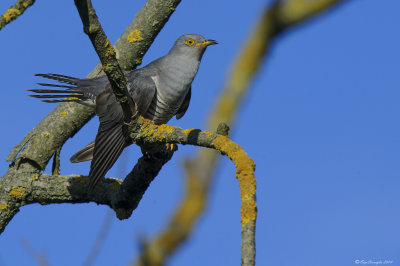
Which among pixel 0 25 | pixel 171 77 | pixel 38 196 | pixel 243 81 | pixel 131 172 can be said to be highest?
pixel 171 77

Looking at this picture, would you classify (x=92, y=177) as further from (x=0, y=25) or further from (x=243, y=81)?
(x=243, y=81)

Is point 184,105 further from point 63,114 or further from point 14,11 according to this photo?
point 14,11

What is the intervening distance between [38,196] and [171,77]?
1.62 metres

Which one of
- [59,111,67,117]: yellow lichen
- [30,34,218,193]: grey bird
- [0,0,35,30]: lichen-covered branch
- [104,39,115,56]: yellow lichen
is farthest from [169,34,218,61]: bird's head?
[0,0,35,30]: lichen-covered branch

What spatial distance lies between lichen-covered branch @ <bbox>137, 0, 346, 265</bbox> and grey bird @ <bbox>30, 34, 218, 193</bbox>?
2983 millimetres

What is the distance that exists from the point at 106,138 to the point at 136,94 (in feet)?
1.66

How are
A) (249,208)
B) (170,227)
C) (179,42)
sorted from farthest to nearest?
(179,42)
(249,208)
(170,227)

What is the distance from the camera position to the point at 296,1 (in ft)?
1.94

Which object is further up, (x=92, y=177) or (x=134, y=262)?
(x=92, y=177)

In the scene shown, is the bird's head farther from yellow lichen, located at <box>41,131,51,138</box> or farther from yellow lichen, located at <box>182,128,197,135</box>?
yellow lichen, located at <box>182,128,197,135</box>

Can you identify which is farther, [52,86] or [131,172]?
[52,86]

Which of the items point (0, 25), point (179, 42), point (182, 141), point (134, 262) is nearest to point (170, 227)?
point (134, 262)

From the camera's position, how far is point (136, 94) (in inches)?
172

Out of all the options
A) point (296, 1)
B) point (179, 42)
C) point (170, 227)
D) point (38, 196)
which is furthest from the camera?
point (179, 42)
